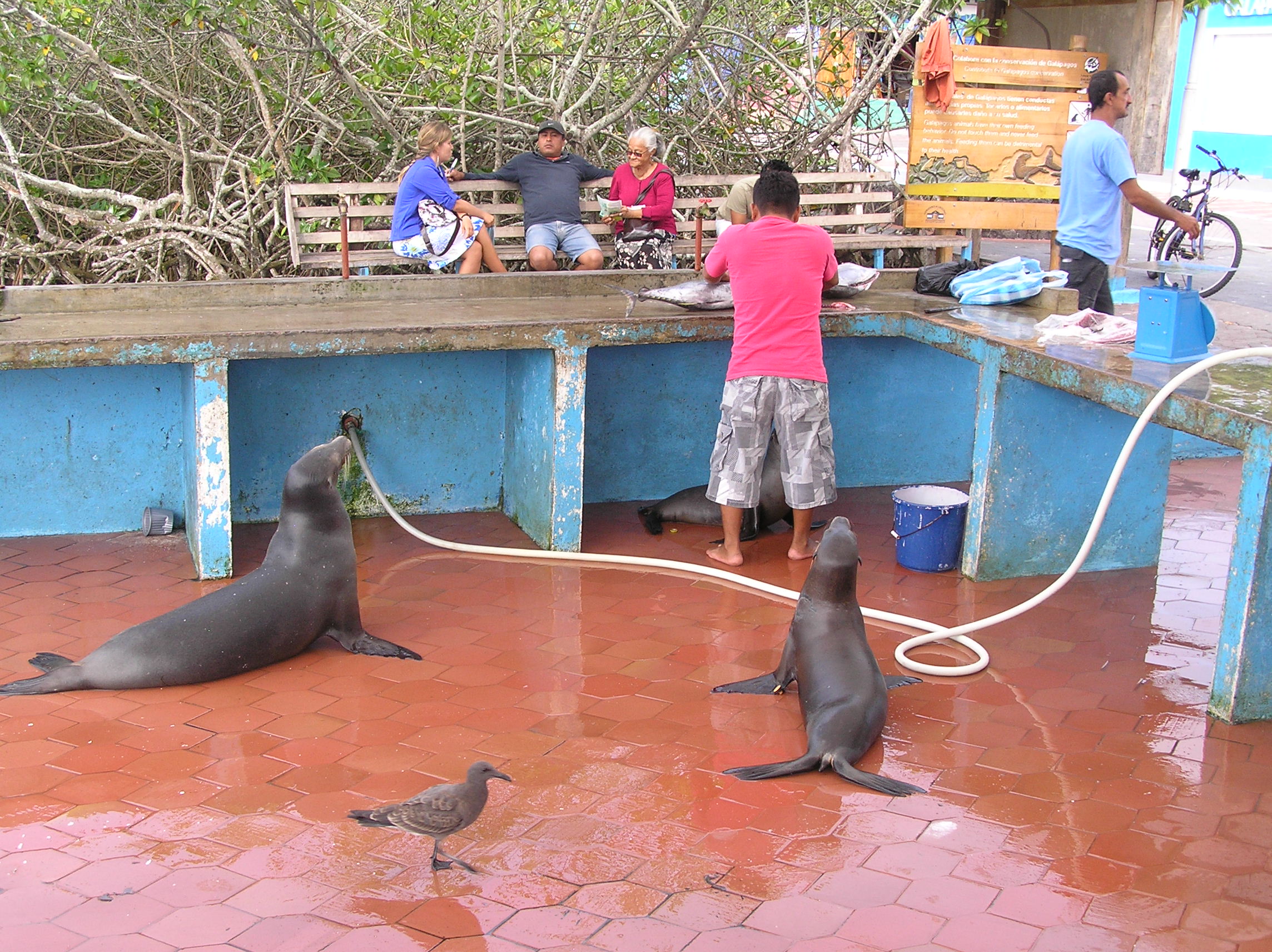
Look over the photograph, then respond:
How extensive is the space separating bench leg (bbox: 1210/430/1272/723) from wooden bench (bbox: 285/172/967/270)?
5.08 metres

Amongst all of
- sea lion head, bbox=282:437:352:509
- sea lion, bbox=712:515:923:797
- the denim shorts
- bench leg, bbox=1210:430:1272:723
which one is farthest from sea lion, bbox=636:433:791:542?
the denim shorts

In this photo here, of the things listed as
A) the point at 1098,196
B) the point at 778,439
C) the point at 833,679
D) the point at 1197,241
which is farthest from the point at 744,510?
the point at 1197,241

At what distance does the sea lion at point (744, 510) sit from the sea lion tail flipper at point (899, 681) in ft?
5.99

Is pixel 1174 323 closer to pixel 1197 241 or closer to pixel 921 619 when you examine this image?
pixel 921 619

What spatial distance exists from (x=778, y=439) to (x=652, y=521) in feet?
3.04

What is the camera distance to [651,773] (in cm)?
392

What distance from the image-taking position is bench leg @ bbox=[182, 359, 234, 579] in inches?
213

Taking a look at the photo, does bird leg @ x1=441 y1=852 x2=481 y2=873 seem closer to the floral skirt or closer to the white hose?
the white hose

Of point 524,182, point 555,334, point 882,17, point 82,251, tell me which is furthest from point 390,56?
point 555,334

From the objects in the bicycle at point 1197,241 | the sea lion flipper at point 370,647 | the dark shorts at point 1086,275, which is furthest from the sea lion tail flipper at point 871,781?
the bicycle at point 1197,241

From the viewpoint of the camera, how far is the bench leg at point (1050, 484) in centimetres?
563

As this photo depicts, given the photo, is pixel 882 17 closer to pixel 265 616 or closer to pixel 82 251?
pixel 82 251

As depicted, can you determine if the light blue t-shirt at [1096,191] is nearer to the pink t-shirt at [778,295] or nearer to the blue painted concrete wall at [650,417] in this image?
the pink t-shirt at [778,295]

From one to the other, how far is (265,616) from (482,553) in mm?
1630
